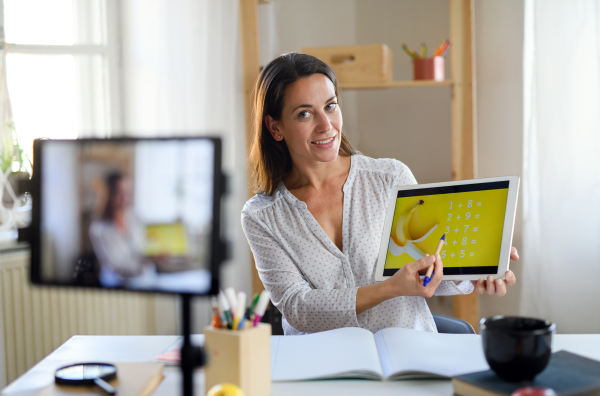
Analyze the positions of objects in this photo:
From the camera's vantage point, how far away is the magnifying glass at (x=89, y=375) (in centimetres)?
77

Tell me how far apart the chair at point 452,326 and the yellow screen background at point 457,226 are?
31cm

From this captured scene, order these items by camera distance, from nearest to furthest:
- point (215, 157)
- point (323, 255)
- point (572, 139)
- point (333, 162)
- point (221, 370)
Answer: point (215, 157) → point (221, 370) → point (323, 255) → point (333, 162) → point (572, 139)

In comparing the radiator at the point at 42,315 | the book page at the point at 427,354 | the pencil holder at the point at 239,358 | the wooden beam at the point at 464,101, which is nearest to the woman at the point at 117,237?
the pencil holder at the point at 239,358

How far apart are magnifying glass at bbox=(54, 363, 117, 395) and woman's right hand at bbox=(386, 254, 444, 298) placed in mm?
603

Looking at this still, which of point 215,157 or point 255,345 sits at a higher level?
point 215,157

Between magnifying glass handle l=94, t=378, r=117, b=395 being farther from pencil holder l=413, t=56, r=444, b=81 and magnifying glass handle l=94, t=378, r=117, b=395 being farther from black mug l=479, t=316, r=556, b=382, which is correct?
pencil holder l=413, t=56, r=444, b=81

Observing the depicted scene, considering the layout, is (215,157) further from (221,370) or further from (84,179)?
(221,370)

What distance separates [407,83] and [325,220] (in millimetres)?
973

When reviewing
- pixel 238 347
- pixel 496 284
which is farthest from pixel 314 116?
pixel 238 347

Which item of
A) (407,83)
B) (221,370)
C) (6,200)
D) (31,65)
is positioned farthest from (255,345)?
(31,65)

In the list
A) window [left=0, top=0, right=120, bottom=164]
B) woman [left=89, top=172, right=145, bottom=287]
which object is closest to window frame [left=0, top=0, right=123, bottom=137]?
window [left=0, top=0, right=120, bottom=164]

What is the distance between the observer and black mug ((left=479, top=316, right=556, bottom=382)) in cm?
71

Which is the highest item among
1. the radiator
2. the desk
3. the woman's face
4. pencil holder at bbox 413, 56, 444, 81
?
pencil holder at bbox 413, 56, 444, 81

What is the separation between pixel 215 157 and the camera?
58 cm
